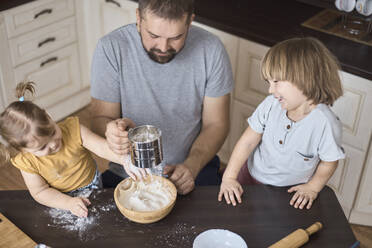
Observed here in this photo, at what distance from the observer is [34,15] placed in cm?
262

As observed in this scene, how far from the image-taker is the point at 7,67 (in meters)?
2.62

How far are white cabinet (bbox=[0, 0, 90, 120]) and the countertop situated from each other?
0.12 metres

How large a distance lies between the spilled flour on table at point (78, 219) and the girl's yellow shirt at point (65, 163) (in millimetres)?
157

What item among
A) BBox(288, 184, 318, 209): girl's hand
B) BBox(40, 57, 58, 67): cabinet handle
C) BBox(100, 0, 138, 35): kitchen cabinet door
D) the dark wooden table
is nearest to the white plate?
the dark wooden table

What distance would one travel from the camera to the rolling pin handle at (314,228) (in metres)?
1.19

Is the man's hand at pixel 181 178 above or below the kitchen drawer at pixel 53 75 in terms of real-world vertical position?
above

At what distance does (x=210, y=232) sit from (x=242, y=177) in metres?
0.65

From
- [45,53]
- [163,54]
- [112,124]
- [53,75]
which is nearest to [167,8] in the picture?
[163,54]

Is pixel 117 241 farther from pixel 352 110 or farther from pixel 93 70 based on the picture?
pixel 352 110

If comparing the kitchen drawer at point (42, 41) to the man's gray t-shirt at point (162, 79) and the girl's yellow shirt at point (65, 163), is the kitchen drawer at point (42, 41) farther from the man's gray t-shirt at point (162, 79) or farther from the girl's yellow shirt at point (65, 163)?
the girl's yellow shirt at point (65, 163)

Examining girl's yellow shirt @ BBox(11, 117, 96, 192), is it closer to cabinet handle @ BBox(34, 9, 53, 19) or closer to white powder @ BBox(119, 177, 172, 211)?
white powder @ BBox(119, 177, 172, 211)

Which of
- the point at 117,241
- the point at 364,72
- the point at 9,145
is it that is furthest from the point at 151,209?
the point at 364,72

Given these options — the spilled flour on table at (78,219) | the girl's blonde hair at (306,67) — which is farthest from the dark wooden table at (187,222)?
the girl's blonde hair at (306,67)

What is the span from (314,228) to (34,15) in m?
2.10
